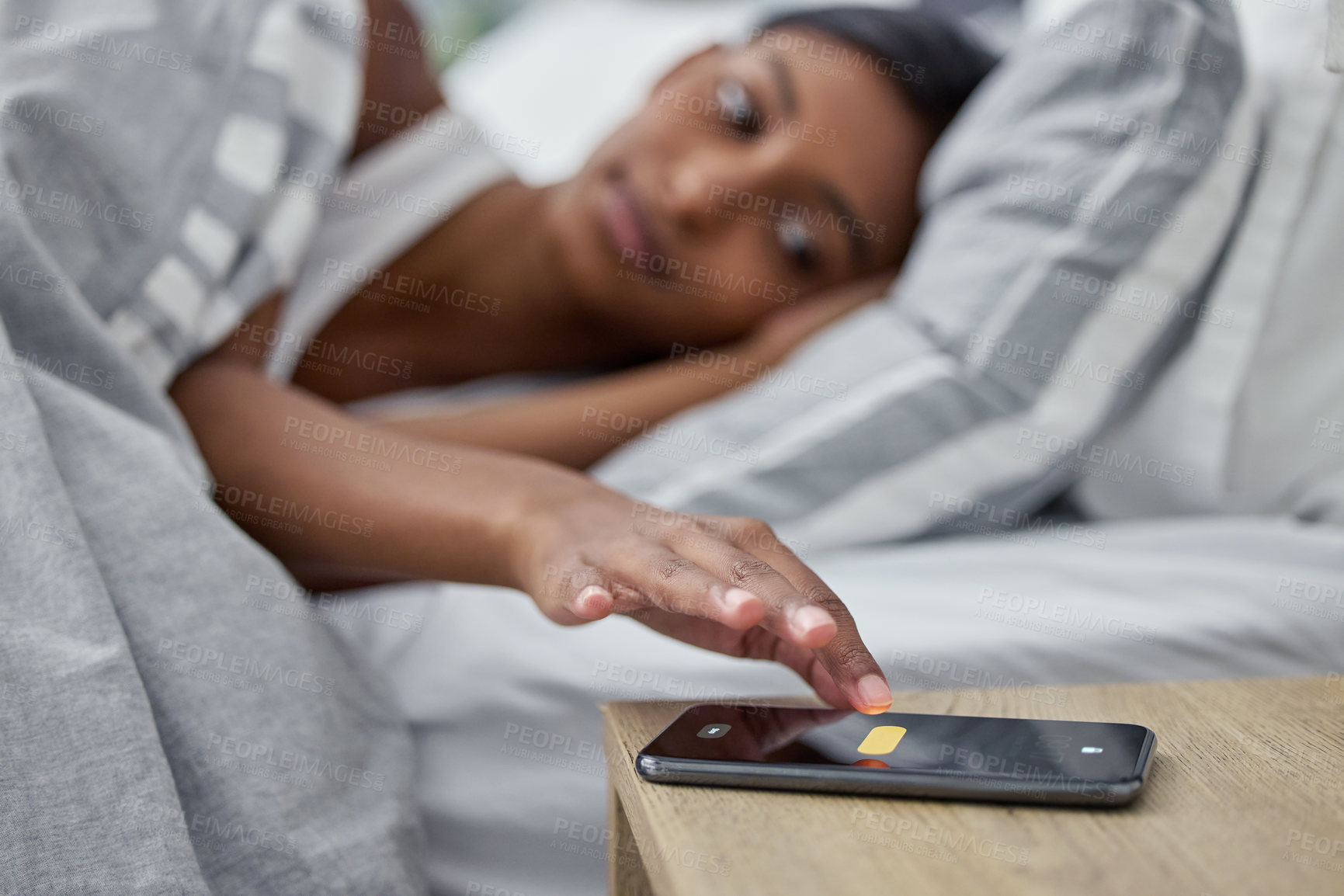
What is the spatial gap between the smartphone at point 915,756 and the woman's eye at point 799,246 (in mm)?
711

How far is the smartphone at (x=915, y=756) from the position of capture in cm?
35

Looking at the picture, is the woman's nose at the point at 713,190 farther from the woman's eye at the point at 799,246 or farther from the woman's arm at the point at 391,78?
the woman's arm at the point at 391,78

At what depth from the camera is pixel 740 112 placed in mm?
1052

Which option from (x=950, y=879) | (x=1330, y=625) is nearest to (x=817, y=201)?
(x=1330, y=625)

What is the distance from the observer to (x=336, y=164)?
0.85 meters

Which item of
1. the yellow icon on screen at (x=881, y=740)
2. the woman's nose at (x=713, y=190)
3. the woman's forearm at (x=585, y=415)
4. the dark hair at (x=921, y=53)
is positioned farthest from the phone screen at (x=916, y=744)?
the dark hair at (x=921, y=53)

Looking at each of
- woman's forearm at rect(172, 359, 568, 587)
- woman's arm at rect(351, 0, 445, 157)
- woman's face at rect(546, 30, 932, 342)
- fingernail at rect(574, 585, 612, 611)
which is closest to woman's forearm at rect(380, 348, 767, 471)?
woman's face at rect(546, 30, 932, 342)

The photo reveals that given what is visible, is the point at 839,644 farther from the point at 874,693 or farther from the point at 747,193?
the point at 747,193

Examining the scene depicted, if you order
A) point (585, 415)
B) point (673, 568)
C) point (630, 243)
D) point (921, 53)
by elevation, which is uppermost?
point (921, 53)

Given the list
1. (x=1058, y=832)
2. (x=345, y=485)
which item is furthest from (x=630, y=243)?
(x=1058, y=832)

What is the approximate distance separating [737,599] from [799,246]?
739 millimetres

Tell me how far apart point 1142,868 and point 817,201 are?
2.66ft

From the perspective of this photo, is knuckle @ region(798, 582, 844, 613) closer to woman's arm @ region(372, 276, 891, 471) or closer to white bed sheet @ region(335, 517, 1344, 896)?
white bed sheet @ region(335, 517, 1344, 896)

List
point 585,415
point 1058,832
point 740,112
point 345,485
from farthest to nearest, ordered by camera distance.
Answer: point 740,112 < point 585,415 < point 345,485 < point 1058,832
